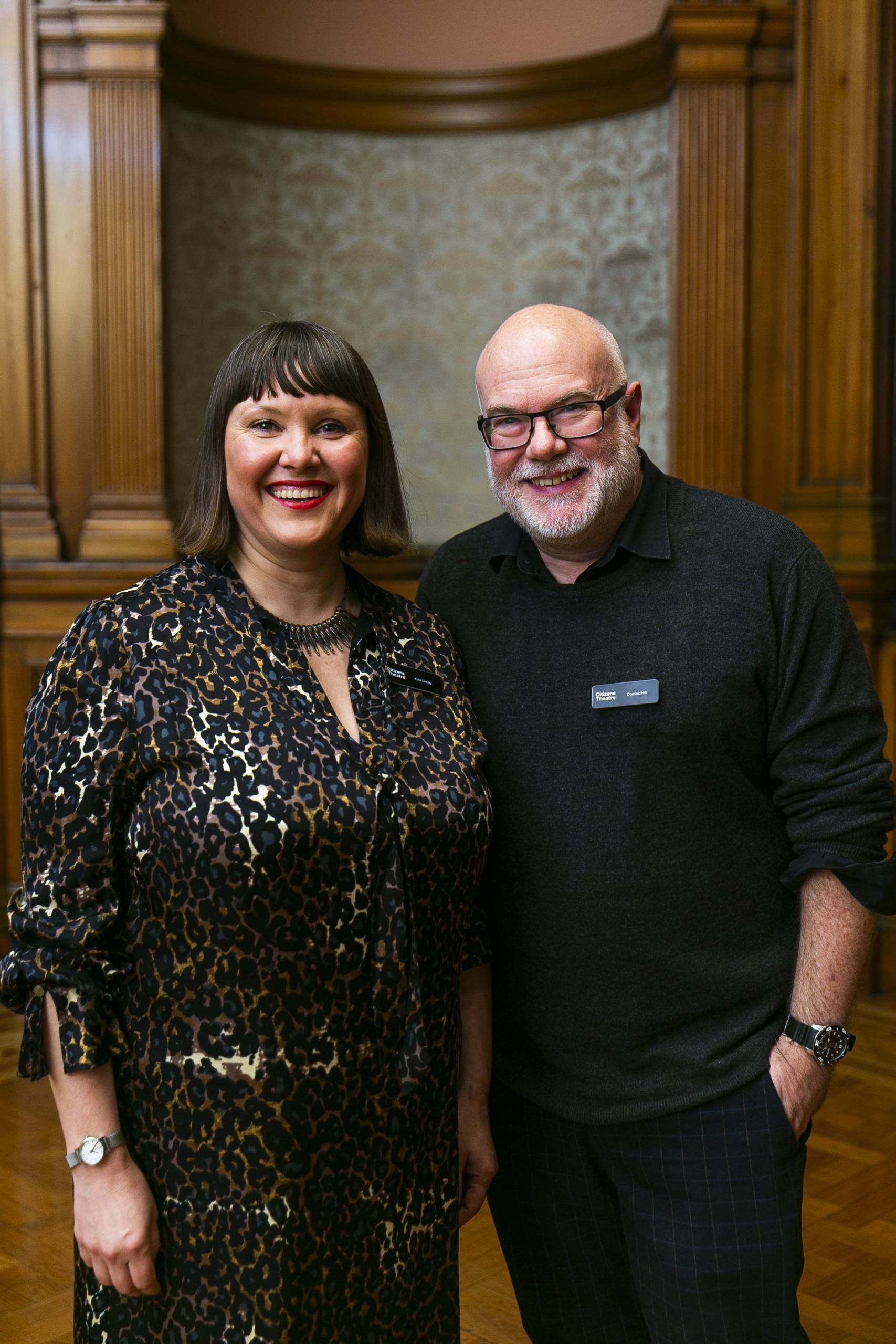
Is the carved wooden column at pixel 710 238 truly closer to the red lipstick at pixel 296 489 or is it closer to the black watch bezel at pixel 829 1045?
the black watch bezel at pixel 829 1045

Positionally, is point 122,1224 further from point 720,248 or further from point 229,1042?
point 720,248

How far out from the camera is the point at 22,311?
4.61m

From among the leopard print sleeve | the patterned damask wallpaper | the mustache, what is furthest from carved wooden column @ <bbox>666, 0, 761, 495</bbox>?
the leopard print sleeve

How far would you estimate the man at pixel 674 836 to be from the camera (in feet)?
5.73

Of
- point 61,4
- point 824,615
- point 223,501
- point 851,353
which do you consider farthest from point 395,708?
point 61,4

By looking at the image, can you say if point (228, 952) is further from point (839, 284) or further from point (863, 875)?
point (839, 284)

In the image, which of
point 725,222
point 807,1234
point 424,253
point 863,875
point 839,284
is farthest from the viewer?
point 424,253

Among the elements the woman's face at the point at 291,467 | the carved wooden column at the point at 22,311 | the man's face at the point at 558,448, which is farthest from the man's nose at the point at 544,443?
the carved wooden column at the point at 22,311

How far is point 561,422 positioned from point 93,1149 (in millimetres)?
1103

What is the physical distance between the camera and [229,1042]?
1517 millimetres

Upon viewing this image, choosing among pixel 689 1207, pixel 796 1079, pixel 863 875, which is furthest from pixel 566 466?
pixel 689 1207

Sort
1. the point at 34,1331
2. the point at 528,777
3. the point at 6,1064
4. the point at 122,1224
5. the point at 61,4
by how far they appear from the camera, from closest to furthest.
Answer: the point at 122,1224, the point at 528,777, the point at 34,1331, the point at 6,1064, the point at 61,4

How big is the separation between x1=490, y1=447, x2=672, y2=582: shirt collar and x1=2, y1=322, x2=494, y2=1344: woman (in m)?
0.36

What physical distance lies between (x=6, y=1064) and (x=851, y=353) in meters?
3.61
